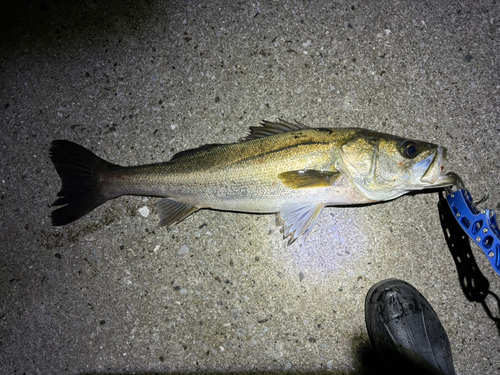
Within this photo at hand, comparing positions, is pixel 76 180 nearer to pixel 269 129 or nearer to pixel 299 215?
pixel 269 129

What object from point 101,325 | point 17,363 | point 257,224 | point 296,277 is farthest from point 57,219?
point 296,277

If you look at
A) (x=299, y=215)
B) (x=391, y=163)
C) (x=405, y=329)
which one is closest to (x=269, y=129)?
(x=299, y=215)

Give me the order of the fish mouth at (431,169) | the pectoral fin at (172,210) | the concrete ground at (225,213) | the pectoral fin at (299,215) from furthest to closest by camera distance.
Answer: the concrete ground at (225,213)
the pectoral fin at (172,210)
the pectoral fin at (299,215)
the fish mouth at (431,169)

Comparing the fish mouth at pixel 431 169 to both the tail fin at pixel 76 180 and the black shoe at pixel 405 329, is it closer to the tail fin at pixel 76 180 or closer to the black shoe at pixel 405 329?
the black shoe at pixel 405 329

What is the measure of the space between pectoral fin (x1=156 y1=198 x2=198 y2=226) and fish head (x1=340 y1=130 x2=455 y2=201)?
1267 millimetres

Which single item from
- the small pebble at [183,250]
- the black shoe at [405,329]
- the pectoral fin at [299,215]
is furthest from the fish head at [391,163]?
the small pebble at [183,250]

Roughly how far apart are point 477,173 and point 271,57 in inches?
80.8

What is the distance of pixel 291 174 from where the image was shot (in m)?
1.99

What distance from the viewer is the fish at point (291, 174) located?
1969mm

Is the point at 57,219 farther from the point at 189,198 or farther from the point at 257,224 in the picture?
the point at 257,224

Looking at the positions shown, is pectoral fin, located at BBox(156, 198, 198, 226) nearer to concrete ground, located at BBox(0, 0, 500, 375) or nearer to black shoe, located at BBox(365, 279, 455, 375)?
concrete ground, located at BBox(0, 0, 500, 375)

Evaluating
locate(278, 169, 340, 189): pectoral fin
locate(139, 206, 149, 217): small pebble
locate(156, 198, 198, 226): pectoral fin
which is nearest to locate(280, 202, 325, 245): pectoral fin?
locate(278, 169, 340, 189): pectoral fin

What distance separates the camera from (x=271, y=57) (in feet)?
8.34

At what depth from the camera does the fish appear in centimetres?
197
